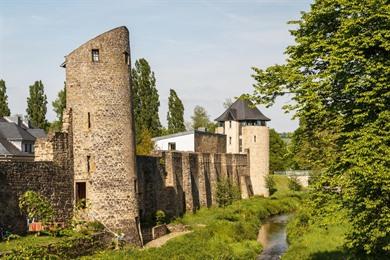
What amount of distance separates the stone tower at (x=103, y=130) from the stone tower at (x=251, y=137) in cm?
3625

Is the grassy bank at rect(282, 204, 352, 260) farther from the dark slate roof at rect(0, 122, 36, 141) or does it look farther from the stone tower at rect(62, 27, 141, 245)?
the dark slate roof at rect(0, 122, 36, 141)

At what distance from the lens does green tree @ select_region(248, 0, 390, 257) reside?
14406 mm

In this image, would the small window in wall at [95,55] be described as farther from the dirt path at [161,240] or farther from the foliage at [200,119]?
the foliage at [200,119]

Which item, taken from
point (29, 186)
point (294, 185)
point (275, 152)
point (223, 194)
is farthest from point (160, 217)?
point (275, 152)

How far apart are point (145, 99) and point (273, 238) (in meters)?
33.7

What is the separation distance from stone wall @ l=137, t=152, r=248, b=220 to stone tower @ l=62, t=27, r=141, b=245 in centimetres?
576

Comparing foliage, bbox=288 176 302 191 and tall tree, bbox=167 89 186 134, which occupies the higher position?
tall tree, bbox=167 89 186 134

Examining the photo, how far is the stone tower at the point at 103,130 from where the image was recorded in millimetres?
27484

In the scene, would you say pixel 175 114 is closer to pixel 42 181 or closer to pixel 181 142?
pixel 181 142

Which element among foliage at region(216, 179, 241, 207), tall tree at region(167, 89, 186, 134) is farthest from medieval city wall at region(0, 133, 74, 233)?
tall tree at region(167, 89, 186, 134)

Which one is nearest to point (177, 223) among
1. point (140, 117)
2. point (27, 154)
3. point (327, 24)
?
point (27, 154)

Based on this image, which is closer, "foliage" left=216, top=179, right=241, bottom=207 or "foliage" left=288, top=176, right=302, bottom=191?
"foliage" left=216, top=179, right=241, bottom=207

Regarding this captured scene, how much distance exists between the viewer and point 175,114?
78.9 meters

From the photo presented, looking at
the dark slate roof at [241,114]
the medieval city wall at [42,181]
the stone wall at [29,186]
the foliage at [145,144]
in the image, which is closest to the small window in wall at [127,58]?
the medieval city wall at [42,181]
